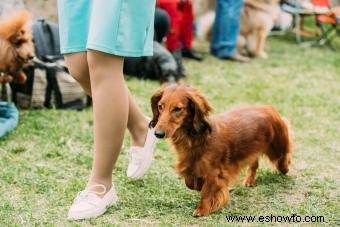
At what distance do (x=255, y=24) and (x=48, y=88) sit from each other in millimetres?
3879

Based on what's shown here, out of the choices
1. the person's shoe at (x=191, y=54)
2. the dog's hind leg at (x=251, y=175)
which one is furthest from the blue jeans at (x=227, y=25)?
the dog's hind leg at (x=251, y=175)

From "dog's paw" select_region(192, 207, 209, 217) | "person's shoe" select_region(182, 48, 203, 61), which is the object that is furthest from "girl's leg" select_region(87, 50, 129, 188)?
"person's shoe" select_region(182, 48, 203, 61)

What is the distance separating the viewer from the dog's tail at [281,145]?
3.45m

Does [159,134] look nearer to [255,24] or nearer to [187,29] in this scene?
[187,29]

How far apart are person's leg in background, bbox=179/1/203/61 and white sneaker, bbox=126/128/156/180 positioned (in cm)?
411

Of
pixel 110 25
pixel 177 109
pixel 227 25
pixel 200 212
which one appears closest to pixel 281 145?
pixel 200 212

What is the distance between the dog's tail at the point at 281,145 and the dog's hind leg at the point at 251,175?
12cm

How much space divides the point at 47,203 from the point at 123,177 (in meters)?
0.56

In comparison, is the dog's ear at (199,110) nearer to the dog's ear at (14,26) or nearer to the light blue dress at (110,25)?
the light blue dress at (110,25)

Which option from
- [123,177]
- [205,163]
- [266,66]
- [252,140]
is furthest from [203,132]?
[266,66]

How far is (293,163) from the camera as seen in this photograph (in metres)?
3.86

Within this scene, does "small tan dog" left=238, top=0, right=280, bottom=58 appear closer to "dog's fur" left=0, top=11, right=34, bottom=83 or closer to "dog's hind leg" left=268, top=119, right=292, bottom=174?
"dog's fur" left=0, top=11, right=34, bottom=83

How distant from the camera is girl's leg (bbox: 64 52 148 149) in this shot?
281cm

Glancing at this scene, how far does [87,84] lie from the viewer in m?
2.97
